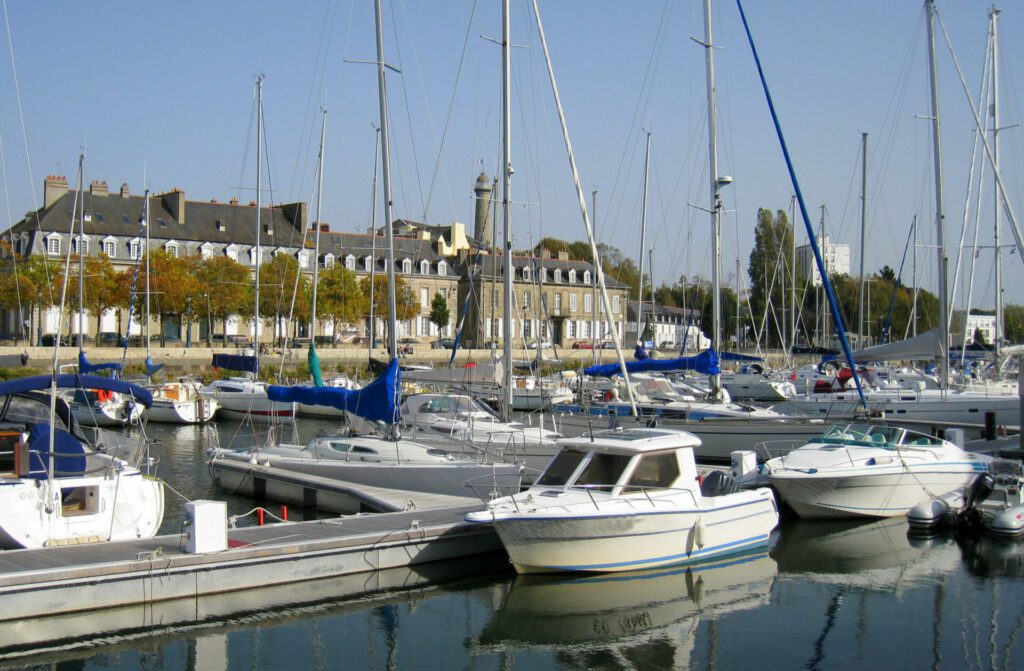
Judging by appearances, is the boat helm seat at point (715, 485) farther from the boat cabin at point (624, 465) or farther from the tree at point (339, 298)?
the tree at point (339, 298)

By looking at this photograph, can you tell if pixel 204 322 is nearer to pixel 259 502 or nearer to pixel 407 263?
pixel 407 263

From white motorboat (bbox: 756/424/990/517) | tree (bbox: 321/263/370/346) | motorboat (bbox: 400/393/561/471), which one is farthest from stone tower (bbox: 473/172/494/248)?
white motorboat (bbox: 756/424/990/517)

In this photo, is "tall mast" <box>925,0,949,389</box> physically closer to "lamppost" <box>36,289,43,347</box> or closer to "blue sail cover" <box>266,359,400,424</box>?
"blue sail cover" <box>266,359,400,424</box>

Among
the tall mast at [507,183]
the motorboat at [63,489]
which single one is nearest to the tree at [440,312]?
the tall mast at [507,183]

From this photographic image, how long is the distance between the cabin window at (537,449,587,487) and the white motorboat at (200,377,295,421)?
1078 inches

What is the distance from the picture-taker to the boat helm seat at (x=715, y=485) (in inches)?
711

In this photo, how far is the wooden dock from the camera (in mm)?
13516

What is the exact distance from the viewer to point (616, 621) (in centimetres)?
1462

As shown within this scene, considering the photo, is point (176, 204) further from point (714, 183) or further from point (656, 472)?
point (656, 472)

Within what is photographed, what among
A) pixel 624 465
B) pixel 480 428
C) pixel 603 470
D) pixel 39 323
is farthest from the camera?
pixel 39 323

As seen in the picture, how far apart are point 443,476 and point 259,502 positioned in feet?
16.3

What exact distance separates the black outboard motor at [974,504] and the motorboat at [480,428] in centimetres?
888

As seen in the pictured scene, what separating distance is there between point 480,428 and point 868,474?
31.0 ft

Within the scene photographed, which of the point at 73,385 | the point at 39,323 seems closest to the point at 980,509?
the point at 73,385
